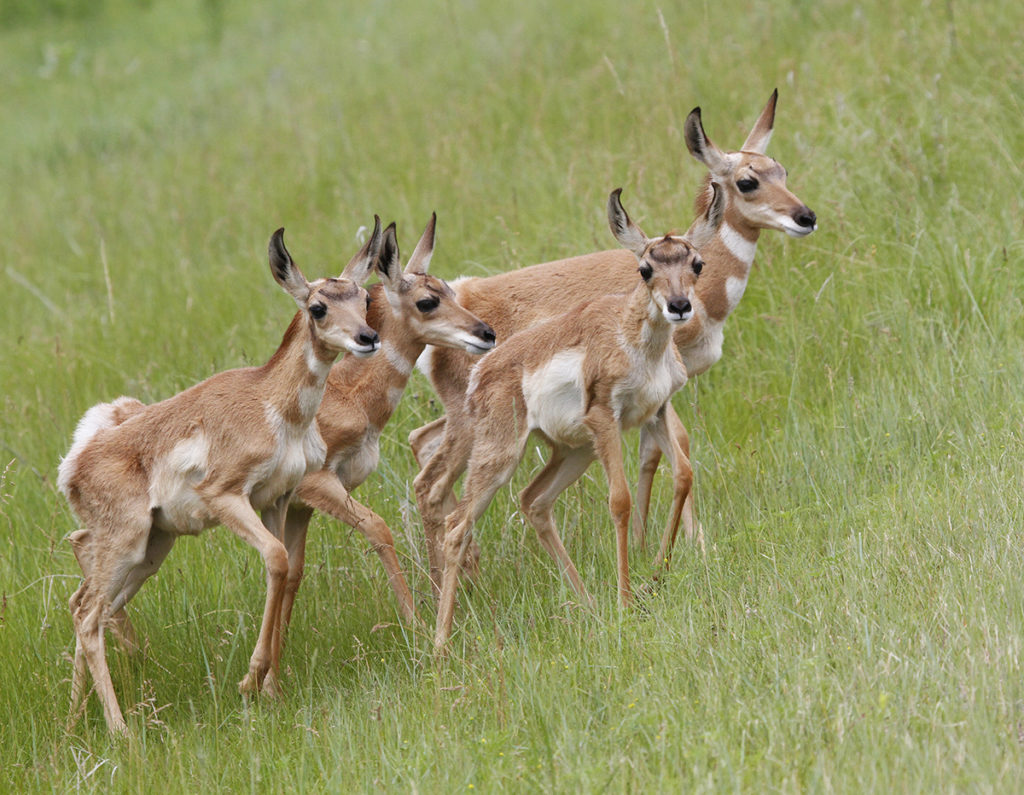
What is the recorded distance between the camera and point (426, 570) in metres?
7.22

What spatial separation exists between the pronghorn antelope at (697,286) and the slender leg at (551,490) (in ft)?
1.36

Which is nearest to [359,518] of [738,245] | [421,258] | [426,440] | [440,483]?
[440,483]

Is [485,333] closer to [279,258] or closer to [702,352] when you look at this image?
[279,258]

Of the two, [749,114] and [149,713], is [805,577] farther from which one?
[749,114]

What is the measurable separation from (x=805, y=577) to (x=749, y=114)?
5.48 m

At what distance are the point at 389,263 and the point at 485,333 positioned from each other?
0.62 meters

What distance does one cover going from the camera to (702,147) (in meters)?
7.45

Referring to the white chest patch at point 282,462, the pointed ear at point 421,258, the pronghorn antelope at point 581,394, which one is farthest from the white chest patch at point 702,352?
the white chest patch at point 282,462

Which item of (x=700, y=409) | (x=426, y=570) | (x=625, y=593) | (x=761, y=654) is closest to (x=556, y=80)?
(x=700, y=409)

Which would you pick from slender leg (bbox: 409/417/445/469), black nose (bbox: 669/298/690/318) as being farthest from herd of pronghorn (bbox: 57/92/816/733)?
slender leg (bbox: 409/417/445/469)

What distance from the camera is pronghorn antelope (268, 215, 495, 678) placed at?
6844mm

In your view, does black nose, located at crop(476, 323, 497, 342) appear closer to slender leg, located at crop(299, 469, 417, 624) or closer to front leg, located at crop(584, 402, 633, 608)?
front leg, located at crop(584, 402, 633, 608)

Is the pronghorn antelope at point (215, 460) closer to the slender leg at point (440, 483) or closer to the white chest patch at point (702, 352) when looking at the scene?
the slender leg at point (440, 483)

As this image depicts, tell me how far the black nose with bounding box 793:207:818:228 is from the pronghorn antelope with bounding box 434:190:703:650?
108 centimetres
